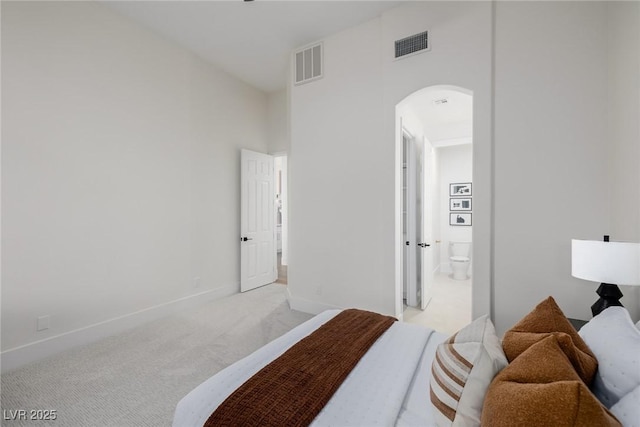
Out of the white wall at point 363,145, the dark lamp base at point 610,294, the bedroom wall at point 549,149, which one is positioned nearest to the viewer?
the dark lamp base at point 610,294

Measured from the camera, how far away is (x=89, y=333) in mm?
2734

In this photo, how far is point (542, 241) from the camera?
7.60 feet

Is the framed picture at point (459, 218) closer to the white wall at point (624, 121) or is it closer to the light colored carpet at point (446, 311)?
the light colored carpet at point (446, 311)

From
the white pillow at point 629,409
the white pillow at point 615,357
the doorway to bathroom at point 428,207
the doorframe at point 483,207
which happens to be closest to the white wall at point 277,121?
the doorway to bathroom at point 428,207

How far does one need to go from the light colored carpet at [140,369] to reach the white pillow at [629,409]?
203cm

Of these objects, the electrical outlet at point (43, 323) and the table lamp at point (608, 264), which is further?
the electrical outlet at point (43, 323)

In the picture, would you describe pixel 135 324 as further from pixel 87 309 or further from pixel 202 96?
pixel 202 96

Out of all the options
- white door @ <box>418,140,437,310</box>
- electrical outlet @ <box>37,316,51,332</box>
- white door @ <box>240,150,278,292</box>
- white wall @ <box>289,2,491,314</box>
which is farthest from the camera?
white door @ <box>240,150,278,292</box>

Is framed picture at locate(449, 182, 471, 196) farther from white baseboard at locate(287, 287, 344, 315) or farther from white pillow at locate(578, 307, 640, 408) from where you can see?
white pillow at locate(578, 307, 640, 408)

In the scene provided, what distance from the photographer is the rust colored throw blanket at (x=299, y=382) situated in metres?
1.00

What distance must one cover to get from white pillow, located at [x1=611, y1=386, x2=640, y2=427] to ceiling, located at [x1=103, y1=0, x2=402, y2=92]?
3299mm

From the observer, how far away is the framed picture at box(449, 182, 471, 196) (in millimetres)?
5773

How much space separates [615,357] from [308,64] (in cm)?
364

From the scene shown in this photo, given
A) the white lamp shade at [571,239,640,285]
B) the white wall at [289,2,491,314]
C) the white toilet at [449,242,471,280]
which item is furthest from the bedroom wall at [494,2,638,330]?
the white toilet at [449,242,471,280]
